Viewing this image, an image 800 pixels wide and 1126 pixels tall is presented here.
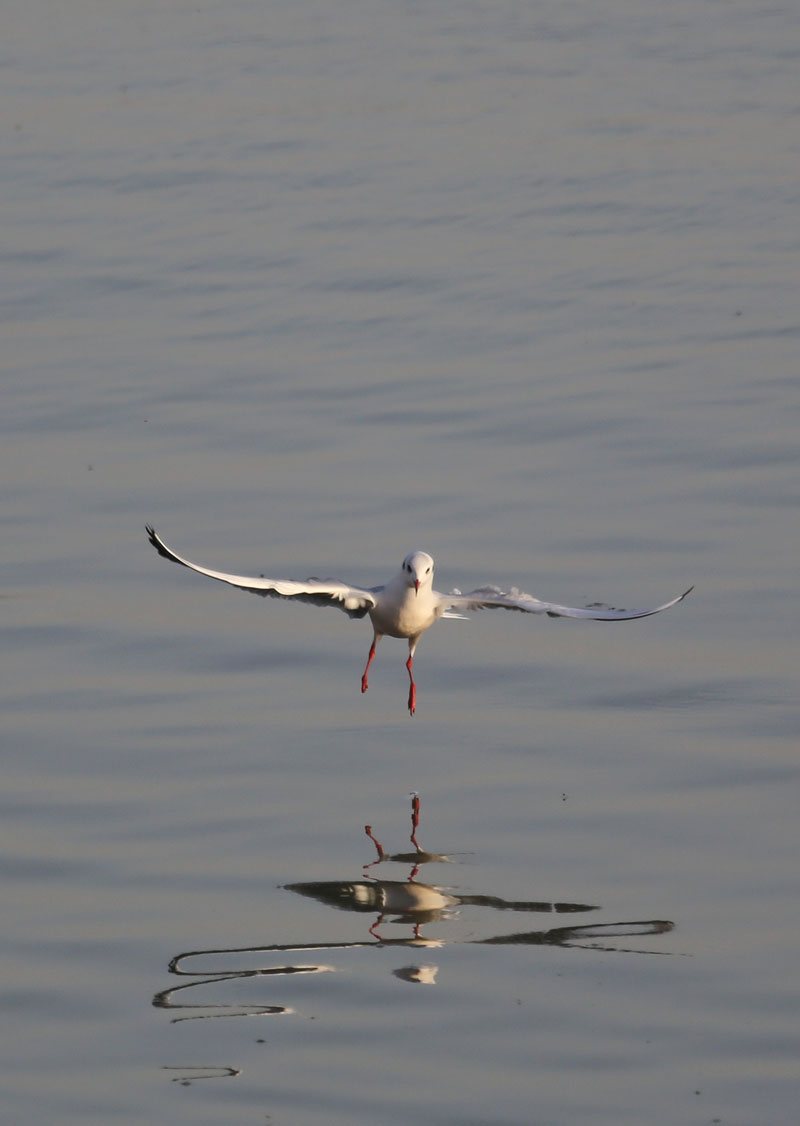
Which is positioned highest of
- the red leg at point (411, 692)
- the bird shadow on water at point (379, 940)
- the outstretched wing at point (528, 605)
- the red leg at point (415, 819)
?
the outstretched wing at point (528, 605)

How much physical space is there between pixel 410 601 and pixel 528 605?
94 cm

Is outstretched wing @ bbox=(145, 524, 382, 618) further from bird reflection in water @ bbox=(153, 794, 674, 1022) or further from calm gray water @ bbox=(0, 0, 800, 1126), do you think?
bird reflection in water @ bbox=(153, 794, 674, 1022)

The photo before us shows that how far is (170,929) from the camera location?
13.4 meters

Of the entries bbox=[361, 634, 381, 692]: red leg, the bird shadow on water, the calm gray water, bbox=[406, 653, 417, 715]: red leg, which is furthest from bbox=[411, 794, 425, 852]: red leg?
bbox=[361, 634, 381, 692]: red leg

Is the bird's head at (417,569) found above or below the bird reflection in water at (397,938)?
above

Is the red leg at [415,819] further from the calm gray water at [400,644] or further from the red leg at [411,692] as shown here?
the red leg at [411,692]

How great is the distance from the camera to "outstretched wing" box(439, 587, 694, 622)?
16172 millimetres

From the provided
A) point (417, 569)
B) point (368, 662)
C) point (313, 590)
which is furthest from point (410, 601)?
point (313, 590)

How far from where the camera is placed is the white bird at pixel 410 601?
1628cm

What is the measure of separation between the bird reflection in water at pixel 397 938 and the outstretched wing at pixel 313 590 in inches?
A: 97.1

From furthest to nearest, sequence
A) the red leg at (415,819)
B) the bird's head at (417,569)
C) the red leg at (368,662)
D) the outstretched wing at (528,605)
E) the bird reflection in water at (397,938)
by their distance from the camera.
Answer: the red leg at (368,662) < the bird's head at (417,569) < the outstretched wing at (528,605) < the red leg at (415,819) < the bird reflection in water at (397,938)

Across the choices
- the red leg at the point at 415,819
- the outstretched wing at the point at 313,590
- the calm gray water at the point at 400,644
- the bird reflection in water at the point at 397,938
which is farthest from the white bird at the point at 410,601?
the bird reflection in water at the point at 397,938

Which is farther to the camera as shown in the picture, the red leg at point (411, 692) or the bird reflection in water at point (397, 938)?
the red leg at point (411, 692)

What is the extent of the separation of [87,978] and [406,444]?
36.6ft
